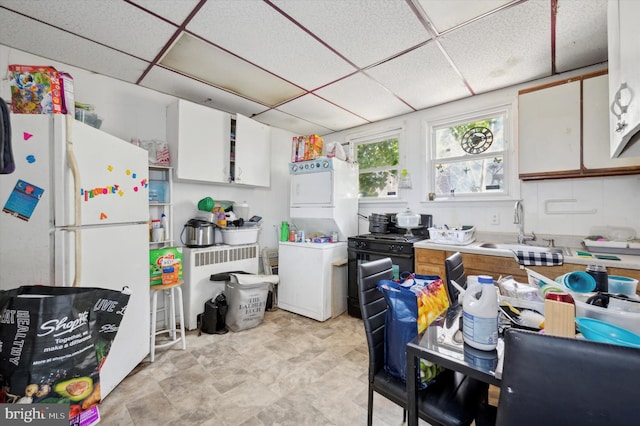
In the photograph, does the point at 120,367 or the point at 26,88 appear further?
the point at 120,367

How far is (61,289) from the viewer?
128 centimetres

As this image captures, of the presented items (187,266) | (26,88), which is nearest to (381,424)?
(187,266)

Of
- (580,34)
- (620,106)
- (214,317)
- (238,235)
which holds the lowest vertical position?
(214,317)

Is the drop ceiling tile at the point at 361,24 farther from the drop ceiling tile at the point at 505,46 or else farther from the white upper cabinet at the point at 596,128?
the white upper cabinet at the point at 596,128

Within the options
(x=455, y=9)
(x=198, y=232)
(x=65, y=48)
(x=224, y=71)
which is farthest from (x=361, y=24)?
(x=198, y=232)

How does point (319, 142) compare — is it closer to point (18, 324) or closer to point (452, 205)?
point (452, 205)

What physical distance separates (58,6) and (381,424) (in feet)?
10.4

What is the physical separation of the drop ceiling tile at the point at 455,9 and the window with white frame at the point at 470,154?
1351 mm

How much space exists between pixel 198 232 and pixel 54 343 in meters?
1.60

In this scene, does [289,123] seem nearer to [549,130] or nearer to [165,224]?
[165,224]

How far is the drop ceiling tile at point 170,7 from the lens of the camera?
151 centimetres

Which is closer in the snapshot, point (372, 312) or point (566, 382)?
point (566, 382)

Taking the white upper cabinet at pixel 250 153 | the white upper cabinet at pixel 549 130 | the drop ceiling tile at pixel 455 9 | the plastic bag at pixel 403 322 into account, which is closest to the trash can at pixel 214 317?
the white upper cabinet at pixel 250 153

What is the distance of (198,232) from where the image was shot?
269cm
